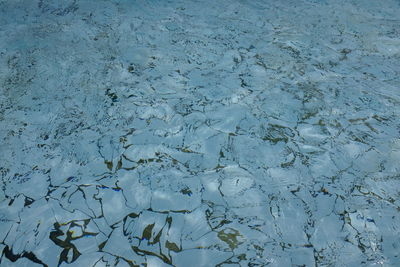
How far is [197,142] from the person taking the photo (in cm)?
141

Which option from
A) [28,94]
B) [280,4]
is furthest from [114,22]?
[280,4]

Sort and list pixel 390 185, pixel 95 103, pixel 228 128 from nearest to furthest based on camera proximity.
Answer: pixel 390 185, pixel 228 128, pixel 95 103

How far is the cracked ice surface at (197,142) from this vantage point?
1.05 meters

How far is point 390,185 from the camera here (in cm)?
124

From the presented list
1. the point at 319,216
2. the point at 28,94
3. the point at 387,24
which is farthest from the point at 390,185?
the point at 28,94

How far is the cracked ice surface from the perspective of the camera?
1.05 meters

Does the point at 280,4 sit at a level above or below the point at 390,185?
above

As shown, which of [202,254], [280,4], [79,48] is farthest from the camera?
[280,4]

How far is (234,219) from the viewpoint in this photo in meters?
1.12

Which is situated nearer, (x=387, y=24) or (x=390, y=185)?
(x=390, y=185)

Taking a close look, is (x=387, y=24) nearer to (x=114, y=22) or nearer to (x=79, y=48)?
(x=114, y=22)

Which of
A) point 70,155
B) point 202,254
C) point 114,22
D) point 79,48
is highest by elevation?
point 114,22

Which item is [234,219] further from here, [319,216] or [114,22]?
[114,22]

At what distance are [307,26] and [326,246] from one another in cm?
195
